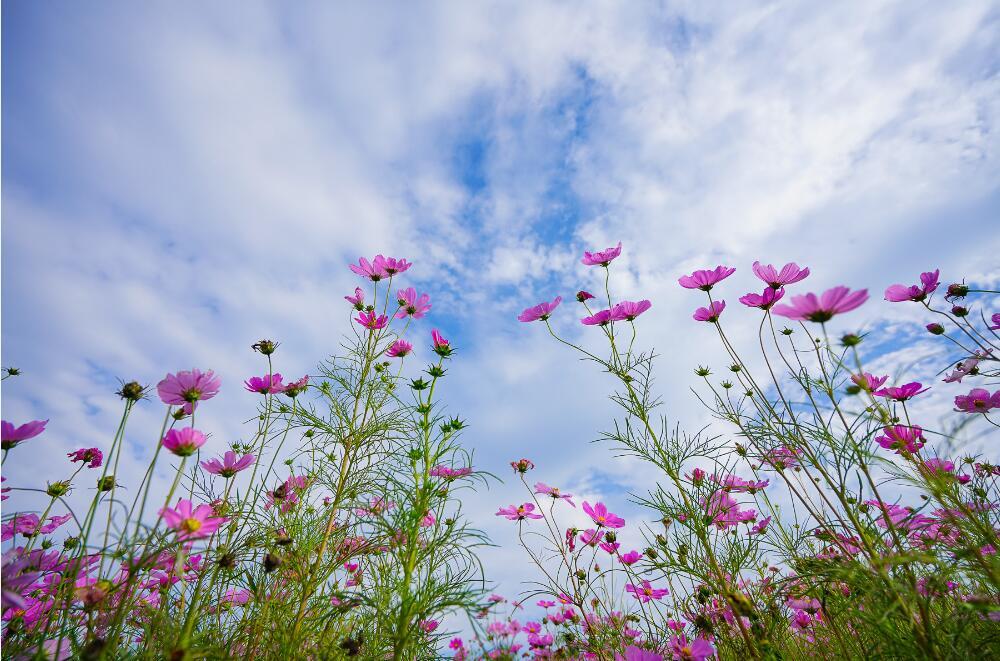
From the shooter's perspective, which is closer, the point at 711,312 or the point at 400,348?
the point at 711,312

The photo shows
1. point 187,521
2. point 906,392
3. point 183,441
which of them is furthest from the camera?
point 906,392

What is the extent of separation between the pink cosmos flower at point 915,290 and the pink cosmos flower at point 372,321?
6.60 ft

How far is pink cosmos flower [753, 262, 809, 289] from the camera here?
1.40 m

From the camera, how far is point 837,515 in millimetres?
1013

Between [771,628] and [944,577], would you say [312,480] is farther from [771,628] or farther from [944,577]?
[944,577]

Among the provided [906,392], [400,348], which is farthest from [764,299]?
[400,348]

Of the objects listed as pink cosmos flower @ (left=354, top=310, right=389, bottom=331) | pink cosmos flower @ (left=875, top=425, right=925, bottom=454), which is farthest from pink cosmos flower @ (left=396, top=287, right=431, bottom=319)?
pink cosmos flower @ (left=875, top=425, right=925, bottom=454)

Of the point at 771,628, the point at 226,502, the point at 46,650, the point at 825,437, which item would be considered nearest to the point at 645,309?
the point at 825,437

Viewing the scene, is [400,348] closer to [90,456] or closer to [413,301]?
[413,301]

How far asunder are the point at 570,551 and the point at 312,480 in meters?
1.14

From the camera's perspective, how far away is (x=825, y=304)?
1114mm

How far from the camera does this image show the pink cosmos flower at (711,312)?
5.21ft

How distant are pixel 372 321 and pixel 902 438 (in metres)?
1.80

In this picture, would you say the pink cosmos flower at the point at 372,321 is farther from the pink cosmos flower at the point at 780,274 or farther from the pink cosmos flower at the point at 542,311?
the pink cosmos flower at the point at 780,274
